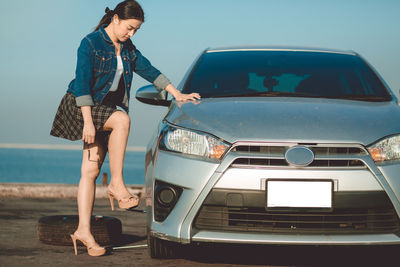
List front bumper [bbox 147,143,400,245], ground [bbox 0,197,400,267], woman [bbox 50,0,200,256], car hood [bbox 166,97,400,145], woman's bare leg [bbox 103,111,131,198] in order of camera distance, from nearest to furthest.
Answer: front bumper [bbox 147,143,400,245] → car hood [bbox 166,97,400,145] → ground [bbox 0,197,400,267] → woman [bbox 50,0,200,256] → woman's bare leg [bbox 103,111,131,198]

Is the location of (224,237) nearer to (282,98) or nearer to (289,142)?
(289,142)

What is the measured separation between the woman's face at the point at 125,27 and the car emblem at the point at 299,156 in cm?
145

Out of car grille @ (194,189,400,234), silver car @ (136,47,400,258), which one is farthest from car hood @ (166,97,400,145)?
car grille @ (194,189,400,234)

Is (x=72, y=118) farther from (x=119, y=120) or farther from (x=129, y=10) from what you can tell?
(x=129, y=10)

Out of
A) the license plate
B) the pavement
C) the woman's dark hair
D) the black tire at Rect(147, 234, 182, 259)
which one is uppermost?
the woman's dark hair

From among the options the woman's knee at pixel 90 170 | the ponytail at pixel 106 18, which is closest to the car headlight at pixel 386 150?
the woman's knee at pixel 90 170

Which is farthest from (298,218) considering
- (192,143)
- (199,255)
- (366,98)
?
(366,98)

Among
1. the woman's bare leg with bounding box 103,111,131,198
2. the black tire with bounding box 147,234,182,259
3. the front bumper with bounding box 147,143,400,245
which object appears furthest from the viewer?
the woman's bare leg with bounding box 103,111,131,198

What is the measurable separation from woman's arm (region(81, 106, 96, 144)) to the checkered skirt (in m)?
0.10

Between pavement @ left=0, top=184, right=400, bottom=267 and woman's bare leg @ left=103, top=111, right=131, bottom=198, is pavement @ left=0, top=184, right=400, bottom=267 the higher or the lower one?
the lower one

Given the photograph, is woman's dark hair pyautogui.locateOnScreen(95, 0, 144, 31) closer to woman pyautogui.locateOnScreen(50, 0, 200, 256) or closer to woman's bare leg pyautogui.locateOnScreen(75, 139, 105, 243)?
woman pyautogui.locateOnScreen(50, 0, 200, 256)

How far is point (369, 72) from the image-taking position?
471 cm

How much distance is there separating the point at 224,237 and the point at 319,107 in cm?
107

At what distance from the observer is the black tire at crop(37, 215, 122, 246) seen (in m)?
4.60
